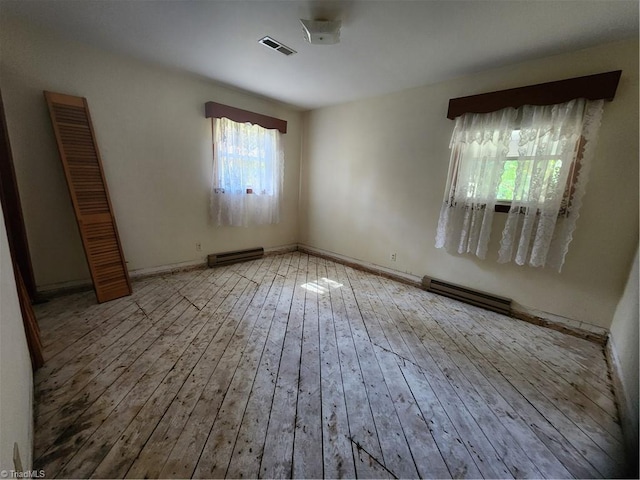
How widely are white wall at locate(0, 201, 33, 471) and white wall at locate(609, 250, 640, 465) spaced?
8.28ft

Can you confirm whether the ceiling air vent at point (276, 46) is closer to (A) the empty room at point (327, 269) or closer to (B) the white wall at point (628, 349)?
(A) the empty room at point (327, 269)

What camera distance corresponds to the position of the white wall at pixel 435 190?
2.12 m

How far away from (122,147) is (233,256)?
6.30ft

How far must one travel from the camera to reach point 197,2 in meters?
1.84

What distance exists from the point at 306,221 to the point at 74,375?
3.68 meters

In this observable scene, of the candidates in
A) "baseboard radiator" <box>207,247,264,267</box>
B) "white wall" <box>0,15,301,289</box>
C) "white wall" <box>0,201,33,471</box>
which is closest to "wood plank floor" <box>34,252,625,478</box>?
"white wall" <box>0,201,33,471</box>

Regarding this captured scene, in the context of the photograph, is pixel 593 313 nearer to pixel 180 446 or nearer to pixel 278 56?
pixel 180 446

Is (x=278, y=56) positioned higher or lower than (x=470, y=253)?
higher

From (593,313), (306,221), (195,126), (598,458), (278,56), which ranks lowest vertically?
(598,458)

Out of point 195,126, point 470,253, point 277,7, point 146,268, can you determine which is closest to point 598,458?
point 470,253

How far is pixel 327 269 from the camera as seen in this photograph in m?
3.93

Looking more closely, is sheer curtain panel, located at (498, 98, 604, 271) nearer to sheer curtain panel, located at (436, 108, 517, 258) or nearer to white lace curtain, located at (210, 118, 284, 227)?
sheer curtain panel, located at (436, 108, 517, 258)

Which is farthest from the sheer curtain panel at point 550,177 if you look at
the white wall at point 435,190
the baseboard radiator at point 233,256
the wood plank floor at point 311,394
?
the baseboard radiator at point 233,256

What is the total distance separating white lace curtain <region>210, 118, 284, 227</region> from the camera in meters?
3.51
